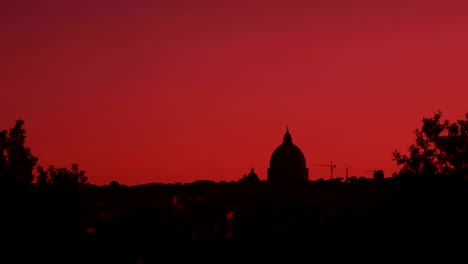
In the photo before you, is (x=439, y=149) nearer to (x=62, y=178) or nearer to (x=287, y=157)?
(x=62, y=178)

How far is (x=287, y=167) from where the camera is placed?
575 ft

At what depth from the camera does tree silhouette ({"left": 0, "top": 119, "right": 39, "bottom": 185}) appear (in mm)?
49375

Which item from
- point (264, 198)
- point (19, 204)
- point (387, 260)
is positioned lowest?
point (387, 260)

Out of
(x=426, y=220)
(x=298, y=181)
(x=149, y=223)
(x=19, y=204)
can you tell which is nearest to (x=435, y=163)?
(x=426, y=220)

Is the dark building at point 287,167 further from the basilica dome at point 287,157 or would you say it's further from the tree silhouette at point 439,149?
the tree silhouette at point 439,149

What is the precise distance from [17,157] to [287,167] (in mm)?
126882

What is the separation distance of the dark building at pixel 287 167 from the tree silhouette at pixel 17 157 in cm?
12383

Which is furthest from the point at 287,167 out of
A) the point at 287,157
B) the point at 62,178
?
the point at 62,178

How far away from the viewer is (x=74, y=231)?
41.6m

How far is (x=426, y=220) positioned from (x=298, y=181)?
137 m

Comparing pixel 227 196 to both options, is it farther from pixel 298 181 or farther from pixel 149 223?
pixel 149 223

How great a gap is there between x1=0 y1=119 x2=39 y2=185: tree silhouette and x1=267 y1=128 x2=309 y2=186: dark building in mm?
123826

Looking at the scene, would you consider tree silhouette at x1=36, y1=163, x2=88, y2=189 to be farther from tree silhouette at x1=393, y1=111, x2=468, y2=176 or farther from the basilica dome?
the basilica dome

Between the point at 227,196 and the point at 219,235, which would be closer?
the point at 219,235
